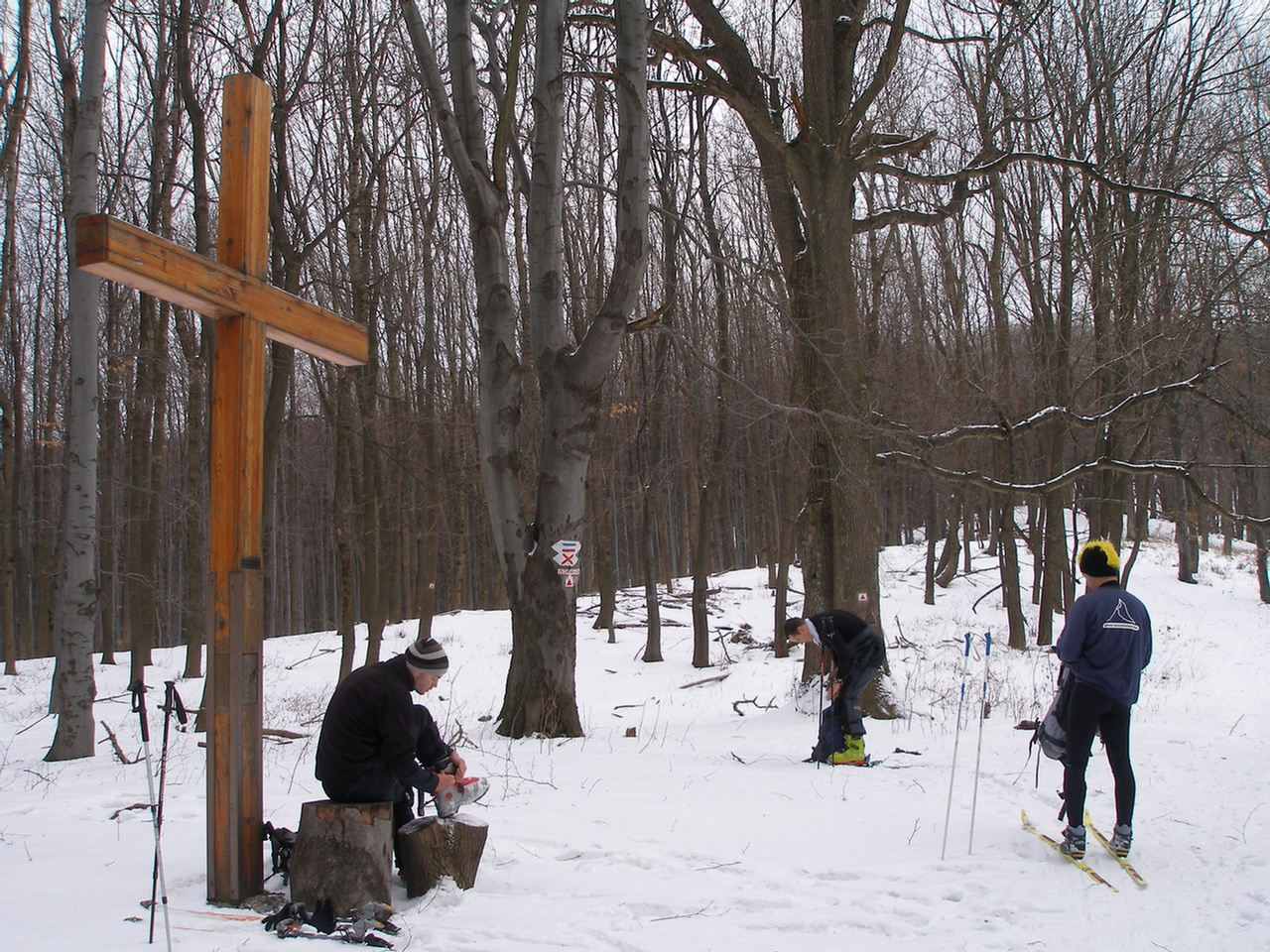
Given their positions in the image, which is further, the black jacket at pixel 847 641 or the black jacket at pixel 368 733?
the black jacket at pixel 847 641

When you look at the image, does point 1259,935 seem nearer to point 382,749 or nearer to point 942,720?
point 382,749

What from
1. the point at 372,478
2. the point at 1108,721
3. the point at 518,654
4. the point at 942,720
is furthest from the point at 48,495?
the point at 1108,721

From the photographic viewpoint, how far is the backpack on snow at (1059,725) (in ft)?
16.7

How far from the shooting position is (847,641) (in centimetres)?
751

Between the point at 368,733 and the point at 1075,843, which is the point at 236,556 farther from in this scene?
the point at 1075,843

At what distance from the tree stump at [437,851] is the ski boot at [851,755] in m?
3.98

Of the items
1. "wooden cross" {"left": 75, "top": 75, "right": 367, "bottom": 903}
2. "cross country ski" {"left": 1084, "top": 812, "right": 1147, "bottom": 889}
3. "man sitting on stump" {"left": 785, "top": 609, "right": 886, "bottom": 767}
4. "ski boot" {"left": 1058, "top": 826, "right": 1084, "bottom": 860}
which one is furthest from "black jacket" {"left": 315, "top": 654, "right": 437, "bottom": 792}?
"man sitting on stump" {"left": 785, "top": 609, "right": 886, "bottom": 767}

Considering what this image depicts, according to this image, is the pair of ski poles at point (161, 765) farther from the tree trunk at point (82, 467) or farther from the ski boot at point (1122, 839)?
the tree trunk at point (82, 467)

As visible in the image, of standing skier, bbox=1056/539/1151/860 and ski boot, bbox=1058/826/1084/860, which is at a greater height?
standing skier, bbox=1056/539/1151/860

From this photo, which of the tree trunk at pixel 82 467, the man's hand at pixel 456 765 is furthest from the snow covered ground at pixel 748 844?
the tree trunk at pixel 82 467

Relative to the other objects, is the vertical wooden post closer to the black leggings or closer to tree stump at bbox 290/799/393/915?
tree stump at bbox 290/799/393/915

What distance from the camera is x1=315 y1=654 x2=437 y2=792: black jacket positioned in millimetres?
4137

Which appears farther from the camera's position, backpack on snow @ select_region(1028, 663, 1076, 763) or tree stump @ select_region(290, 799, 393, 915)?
backpack on snow @ select_region(1028, 663, 1076, 763)

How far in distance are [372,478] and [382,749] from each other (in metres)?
11.5
